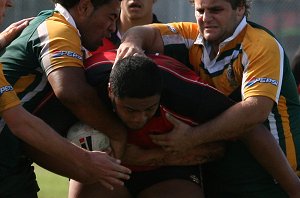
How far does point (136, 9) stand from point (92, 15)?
187 cm

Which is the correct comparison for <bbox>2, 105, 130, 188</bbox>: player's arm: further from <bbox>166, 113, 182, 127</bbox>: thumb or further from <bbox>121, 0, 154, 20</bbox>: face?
<bbox>121, 0, 154, 20</bbox>: face

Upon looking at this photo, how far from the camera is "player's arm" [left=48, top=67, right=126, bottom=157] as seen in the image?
14.7 feet

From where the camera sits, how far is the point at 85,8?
495 cm

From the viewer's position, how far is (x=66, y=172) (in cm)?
468

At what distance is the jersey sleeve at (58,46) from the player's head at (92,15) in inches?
8.0

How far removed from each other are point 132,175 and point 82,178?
0.46m

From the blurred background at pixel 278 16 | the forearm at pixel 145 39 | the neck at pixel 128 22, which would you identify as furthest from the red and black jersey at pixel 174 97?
the blurred background at pixel 278 16

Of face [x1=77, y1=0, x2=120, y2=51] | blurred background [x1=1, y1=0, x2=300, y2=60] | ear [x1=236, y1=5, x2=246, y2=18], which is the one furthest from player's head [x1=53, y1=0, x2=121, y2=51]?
blurred background [x1=1, y1=0, x2=300, y2=60]

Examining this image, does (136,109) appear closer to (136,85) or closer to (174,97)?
(136,85)

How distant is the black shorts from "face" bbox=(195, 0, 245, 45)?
0.80 meters

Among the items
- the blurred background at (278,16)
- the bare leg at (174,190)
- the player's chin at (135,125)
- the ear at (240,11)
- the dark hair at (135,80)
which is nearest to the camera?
the dark hair at (135,80)

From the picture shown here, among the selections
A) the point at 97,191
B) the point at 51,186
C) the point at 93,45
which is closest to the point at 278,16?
the point at 51,186

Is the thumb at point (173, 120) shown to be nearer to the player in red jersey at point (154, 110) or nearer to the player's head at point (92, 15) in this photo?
the player in red jersey at point (154, 110)

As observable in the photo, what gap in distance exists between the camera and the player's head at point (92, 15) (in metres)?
4.95
